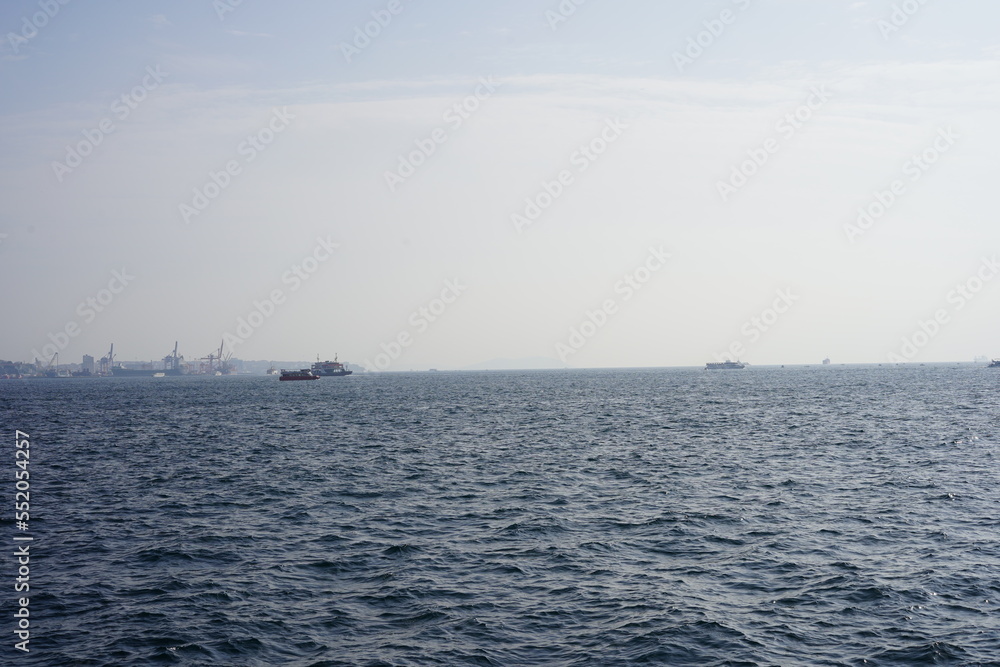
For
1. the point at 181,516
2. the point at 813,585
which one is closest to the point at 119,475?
the point at 181,516

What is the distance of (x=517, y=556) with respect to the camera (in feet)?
92.4

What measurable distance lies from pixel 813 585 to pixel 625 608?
6.65 meters

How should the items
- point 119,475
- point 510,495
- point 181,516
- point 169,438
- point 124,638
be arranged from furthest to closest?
1. point 169,438
2. point 119,475
3. point 510,495
4. point 181,516
5. point 124,638

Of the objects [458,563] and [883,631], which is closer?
[883,631]

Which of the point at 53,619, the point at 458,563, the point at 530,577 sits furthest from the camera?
the point at 458,563

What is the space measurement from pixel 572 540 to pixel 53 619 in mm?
17991

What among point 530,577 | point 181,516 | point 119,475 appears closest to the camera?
point 530,577

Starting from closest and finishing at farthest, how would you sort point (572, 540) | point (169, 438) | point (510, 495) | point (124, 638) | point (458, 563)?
point (124, 638) → point (458, 563) → point (572, 540) → point (510, 495) → point (169, 438)

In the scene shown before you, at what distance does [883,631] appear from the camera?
2028 centimetres

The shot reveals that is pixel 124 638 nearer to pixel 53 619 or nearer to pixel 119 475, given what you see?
pixel 53 619

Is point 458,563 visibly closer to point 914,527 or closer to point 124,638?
point 124,638

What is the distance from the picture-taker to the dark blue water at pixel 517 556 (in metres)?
19.8

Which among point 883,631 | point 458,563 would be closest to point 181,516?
point 458,563

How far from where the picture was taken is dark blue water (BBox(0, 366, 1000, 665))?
19781 mm
